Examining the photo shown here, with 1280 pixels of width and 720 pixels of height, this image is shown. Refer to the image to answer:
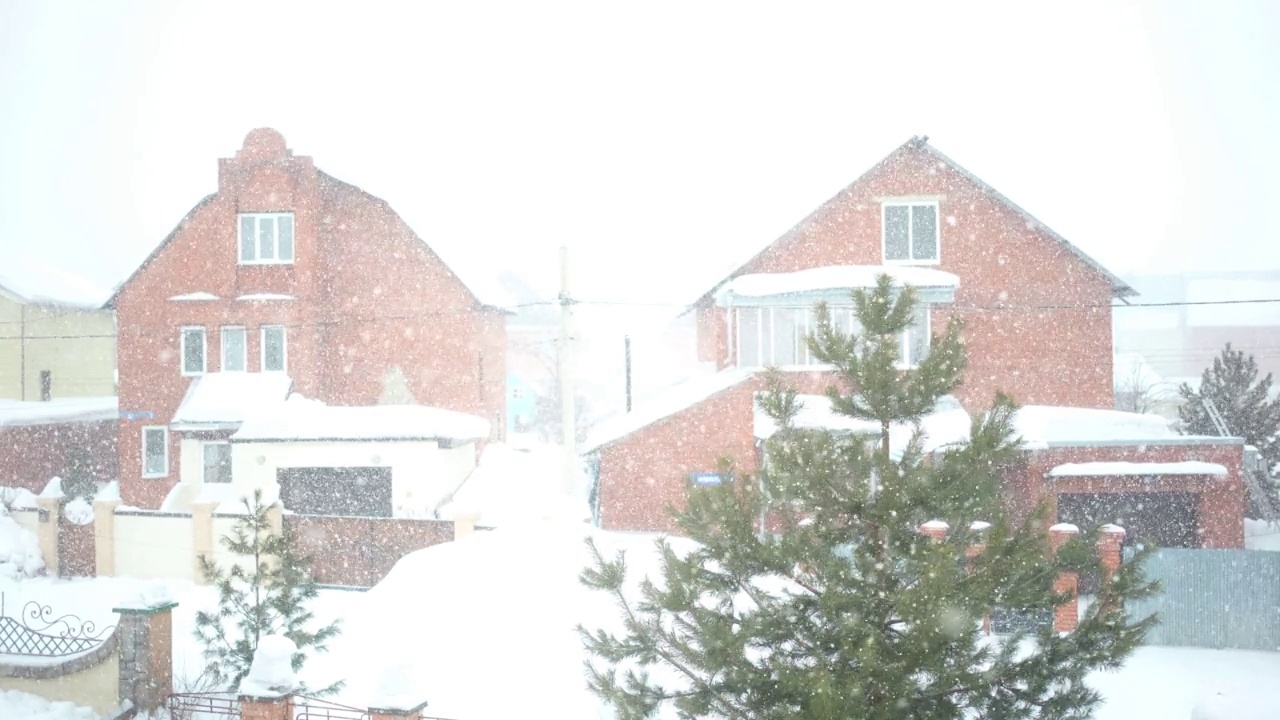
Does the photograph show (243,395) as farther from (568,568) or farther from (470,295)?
(568,568)

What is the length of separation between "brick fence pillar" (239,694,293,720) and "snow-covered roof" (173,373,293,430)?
52.7 ft

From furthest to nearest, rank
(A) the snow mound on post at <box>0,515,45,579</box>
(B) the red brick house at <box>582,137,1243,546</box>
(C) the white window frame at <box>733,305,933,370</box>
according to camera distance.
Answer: (B) the red brick house at <box>582,137,1243,546</box> < (C) the white window frame at <box>733,305,933,370</box> < (A) the snow mound on post at <box>0,515,45,579</box>

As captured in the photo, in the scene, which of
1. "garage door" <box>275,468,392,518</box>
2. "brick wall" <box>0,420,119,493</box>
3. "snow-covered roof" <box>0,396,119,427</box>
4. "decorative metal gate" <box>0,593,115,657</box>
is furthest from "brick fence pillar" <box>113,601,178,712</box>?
"snow-covered roof" <box>0,396,119,427</box>

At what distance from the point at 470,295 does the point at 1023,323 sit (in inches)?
567

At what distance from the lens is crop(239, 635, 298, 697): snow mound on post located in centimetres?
760

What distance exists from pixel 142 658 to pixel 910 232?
17.8 metres

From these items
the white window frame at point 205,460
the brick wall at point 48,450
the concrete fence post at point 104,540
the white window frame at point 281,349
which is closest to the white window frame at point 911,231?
the white window frame at point 281,349

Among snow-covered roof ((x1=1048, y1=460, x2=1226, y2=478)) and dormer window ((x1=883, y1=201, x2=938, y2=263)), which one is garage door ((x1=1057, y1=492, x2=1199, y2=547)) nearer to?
snow-covered roof ((x1=1048, y1=460, x2=1226, y2=478))

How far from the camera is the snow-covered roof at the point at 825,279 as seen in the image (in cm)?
2036

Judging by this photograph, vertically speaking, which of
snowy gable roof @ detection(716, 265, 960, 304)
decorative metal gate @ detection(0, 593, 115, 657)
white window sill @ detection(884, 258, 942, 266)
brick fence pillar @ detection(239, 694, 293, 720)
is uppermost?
white window sill @ detection(884, 258, 942, 266)

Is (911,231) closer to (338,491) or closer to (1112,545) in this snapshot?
(1112,545)

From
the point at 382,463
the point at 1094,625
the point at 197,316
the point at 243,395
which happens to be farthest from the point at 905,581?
the point at 197,316

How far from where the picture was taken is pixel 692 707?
537 centimetres

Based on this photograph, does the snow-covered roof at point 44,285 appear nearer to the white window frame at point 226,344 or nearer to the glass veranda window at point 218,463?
the white window frame at point 226,344
